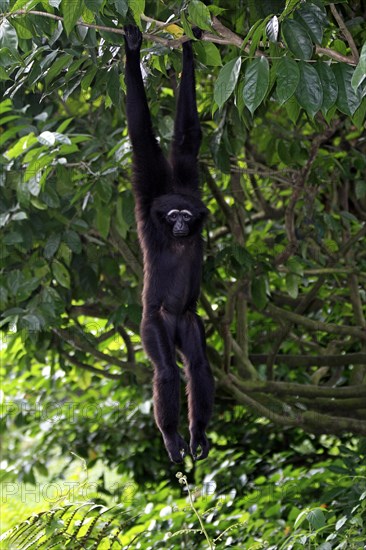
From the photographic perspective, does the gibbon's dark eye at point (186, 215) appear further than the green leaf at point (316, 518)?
No

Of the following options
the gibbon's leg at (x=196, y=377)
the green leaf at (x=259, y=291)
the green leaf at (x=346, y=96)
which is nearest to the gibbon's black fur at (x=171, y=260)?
the gibbon's leg at (x=196, y=377)

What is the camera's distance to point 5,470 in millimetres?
7758

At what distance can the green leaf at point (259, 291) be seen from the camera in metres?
5.38

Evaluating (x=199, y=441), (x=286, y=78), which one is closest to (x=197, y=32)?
(x=286, y=78)

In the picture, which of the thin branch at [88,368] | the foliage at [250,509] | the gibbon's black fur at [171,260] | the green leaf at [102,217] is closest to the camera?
the gibbon's black fur at [171,260]

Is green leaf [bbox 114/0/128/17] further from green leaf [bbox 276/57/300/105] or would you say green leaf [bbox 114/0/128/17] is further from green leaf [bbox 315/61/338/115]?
green leaf [bbox 315/61/338/115]

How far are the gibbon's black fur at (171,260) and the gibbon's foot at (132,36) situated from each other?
10 cm

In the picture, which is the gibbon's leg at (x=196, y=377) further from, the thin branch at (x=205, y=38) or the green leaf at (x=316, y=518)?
the thin branch at (x=205, y=38)

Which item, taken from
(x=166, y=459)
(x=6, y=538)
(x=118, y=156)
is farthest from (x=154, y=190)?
(x=166, y=459)

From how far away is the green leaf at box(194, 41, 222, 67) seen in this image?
3.44m

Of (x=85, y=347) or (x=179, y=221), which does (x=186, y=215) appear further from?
(x=85, y=347)

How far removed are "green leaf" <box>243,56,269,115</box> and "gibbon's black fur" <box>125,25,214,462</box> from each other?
69 centimetres

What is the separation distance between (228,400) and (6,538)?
2.63 meters

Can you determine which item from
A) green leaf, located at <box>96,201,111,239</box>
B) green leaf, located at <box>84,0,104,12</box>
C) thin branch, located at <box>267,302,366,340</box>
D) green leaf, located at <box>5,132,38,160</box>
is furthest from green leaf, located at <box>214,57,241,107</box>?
thin branch, located at <box>267,302,366,340</box>
